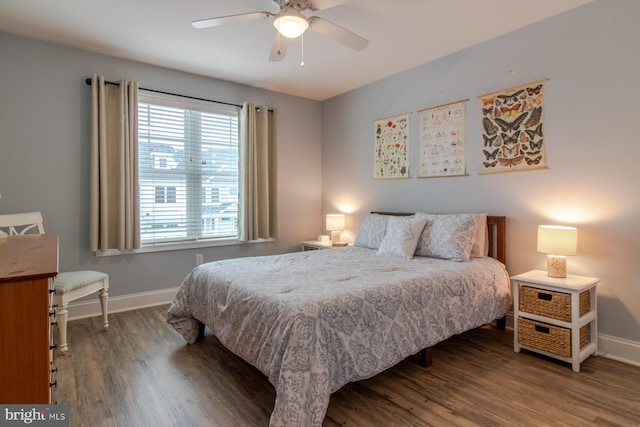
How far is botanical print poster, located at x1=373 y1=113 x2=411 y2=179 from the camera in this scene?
3.85 metres

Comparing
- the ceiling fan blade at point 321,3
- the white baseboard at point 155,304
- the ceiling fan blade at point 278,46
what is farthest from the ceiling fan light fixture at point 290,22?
the white baseboard at point 155,304

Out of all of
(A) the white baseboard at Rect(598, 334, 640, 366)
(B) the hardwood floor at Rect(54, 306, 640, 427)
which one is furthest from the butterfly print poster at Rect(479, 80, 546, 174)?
(B) the hardwood floor at Rect(54, 306, 640, 427)

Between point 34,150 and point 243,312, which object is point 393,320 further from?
point 34,150

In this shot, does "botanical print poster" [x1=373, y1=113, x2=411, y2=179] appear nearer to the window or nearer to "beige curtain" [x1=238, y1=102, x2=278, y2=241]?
"beige curtain" [x1=238, y1=102, x2=278, y2=241]

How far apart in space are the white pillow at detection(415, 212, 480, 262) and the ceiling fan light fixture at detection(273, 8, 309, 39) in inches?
76.8

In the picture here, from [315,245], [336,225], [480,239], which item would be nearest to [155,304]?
[315,245]

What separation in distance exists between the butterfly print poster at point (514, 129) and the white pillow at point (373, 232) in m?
1.06

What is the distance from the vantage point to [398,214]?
3832 millimetres

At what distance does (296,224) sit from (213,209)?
1.18 metres

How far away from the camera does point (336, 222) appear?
14.4ft

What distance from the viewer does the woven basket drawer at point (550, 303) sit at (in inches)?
90.8

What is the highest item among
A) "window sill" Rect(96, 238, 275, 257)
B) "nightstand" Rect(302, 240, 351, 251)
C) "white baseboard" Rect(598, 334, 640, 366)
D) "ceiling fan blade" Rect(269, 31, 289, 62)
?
"ceiling fan blade" Rect(269, 31, 289, 62)

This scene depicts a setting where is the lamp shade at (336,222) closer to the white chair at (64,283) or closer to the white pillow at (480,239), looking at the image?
the white pillow at (480,239)

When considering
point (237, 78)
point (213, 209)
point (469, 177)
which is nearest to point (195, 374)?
point (213, 209)
